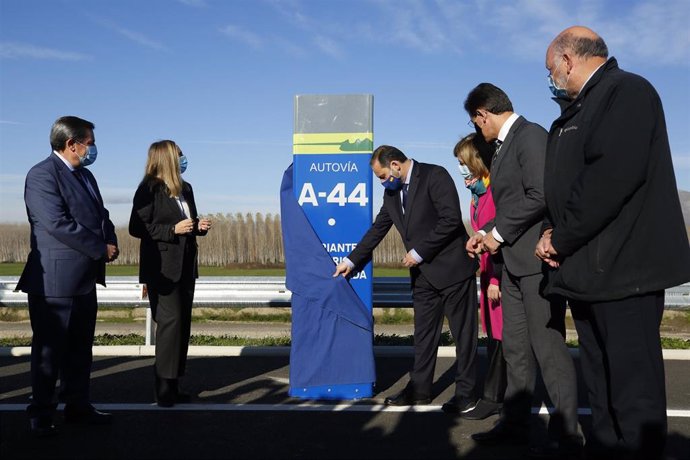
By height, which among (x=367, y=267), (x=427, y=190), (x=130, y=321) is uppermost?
(x=427, y=190)

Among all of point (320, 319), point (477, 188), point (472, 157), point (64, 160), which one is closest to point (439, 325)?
point (320, 319)

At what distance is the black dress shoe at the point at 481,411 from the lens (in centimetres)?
583

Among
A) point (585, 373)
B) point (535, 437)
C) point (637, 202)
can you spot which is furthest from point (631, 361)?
point (535, 437)

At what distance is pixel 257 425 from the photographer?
18.3 feet

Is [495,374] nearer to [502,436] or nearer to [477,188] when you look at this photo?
[502,436]

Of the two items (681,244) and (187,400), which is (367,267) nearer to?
(187,400)

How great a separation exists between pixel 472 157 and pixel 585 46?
2.29 meters

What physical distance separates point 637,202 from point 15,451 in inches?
154

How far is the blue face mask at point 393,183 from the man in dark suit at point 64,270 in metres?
2.24

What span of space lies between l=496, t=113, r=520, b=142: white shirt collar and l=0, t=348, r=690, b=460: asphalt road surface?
2.00m

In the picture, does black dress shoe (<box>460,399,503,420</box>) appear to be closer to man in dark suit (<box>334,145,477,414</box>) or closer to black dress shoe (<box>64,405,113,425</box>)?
man in dark suit (<box>334,145,477,414</box>)

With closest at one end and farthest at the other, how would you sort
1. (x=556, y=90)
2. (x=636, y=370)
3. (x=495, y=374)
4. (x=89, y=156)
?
(x=636, y=370)
(x=556, y=90)
(x=89, y=156)
(x=495, y=374)

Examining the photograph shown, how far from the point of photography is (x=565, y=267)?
3906 mm

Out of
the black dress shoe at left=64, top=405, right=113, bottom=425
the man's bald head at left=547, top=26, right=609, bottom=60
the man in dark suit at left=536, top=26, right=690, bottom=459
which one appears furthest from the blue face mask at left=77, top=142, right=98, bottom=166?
the man in dark suit at left=536, top=26, right=690, bottom=459
